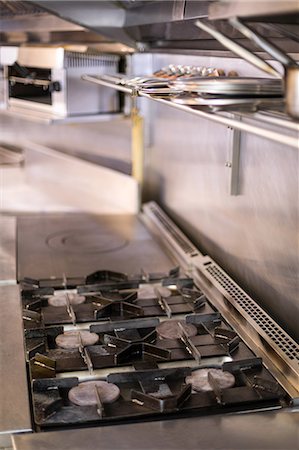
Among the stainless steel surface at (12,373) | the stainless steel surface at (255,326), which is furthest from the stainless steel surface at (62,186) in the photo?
the stainless steel surface at (12,373)

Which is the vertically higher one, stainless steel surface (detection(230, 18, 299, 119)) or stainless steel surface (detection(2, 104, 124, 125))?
stainless steel surface (detection(230, 18, 299, 119))

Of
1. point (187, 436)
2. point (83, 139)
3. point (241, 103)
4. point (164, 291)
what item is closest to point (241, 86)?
point (241, 103)

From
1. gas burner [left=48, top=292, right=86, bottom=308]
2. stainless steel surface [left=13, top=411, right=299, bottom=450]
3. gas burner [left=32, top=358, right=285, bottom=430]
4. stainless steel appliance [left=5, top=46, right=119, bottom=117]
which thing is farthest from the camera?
stainless steel appliance [left=5, top=46, right=119, bottom=117]

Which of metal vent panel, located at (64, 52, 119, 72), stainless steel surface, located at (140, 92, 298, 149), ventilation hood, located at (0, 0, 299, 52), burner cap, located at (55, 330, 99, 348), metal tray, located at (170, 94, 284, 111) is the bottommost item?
burner cap, located at (55, 330, 99, 348)

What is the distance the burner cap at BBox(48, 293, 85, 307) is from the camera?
1.83 metres

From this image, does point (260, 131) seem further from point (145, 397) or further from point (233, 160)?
point (233, 160)

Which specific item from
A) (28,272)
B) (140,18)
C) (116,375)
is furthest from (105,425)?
(140,18)

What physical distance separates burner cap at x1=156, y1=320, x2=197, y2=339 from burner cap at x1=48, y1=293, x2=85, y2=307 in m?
0.28

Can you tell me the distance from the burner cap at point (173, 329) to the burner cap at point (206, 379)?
0.18 m

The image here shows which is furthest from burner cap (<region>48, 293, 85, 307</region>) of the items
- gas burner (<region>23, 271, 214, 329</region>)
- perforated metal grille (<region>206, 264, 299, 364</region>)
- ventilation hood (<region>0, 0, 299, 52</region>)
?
ventilation hood (<region>0, 0, 299, 52</region>)

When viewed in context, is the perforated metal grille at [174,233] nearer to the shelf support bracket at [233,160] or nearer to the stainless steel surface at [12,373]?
the shelf support bracket at [233,160]

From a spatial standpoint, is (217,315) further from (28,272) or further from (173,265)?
(28,272)

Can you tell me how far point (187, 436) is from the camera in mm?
1179

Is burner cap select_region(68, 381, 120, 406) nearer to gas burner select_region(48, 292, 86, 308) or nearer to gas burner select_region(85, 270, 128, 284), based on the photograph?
gas burner select_region(48, 292, 86, 308)
